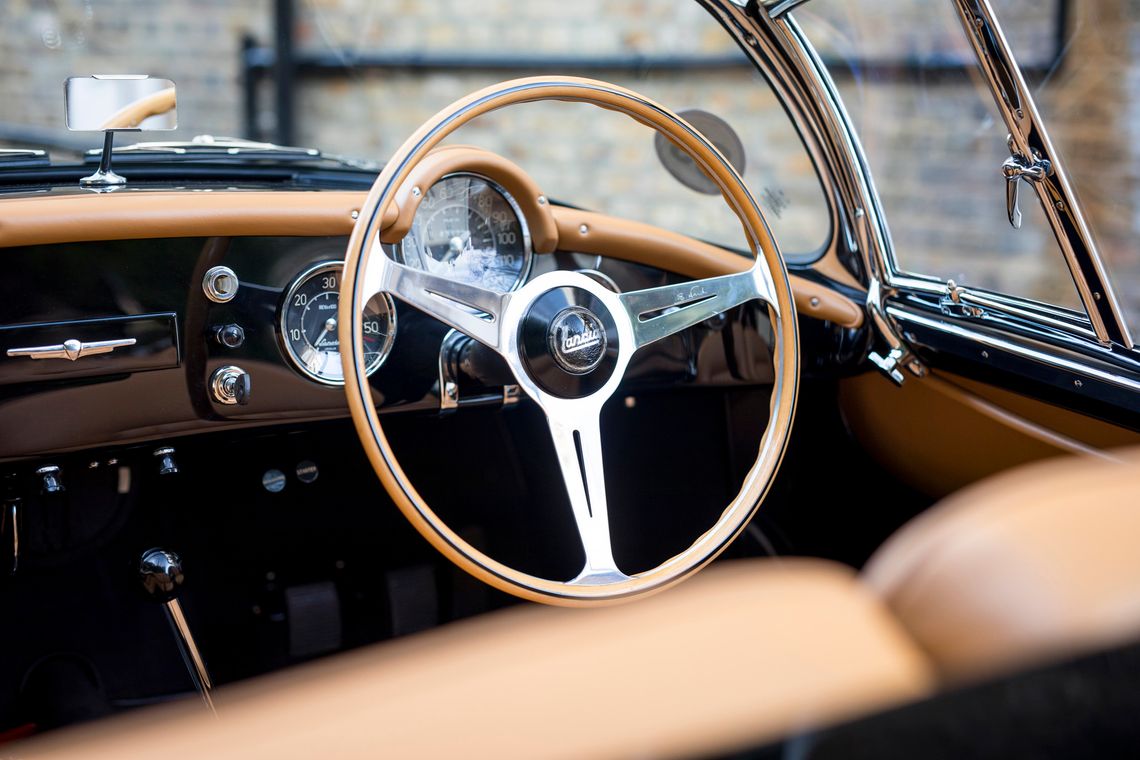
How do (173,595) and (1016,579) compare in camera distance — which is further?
(173,595)

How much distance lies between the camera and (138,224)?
139 centimetres

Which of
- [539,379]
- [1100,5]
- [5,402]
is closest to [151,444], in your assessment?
[5,402]

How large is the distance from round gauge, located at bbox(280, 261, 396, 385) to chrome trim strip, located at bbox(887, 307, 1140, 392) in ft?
2.98

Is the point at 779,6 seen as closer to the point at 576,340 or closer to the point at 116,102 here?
the point at 576,340

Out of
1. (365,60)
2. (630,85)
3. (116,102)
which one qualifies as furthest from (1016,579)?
(365,60)

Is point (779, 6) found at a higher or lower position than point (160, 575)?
higher

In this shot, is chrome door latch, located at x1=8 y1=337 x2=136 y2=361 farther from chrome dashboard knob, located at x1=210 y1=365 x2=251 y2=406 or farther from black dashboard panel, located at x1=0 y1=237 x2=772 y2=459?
chrome dashboard knob, located at x1=210 y1=365 x2=251 y2=406

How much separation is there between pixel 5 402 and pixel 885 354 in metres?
1.41

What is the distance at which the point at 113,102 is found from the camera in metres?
1.41

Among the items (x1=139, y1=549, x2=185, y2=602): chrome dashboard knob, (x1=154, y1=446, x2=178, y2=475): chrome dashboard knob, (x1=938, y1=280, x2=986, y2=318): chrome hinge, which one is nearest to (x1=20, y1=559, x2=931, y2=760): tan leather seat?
(x1=154, y1=446, x2=178, y2=475): chrome dashboard knob

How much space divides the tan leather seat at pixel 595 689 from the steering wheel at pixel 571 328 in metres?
0.80

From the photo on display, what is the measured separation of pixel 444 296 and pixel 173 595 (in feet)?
2.30

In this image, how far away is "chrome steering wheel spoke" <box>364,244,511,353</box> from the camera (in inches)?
52.3

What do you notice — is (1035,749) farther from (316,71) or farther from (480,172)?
(316,71)
